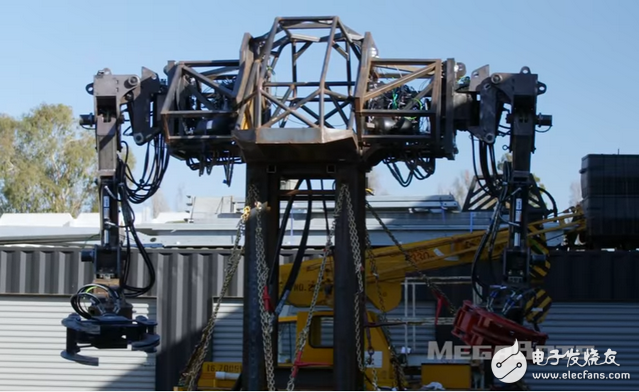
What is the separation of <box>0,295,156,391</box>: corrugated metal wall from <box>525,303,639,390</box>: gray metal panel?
32.7 feet

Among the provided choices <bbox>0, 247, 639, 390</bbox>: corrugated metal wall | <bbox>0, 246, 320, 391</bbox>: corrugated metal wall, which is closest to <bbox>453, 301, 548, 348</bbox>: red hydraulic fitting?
<bbox>0, 247, 639, 390</bbox>: corrugated metal wall

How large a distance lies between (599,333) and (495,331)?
12.9 meters

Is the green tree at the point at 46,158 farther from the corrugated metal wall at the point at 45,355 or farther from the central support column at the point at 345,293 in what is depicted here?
the central support column at the point at 345,293

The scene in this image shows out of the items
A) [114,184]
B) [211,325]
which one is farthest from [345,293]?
[114,184]

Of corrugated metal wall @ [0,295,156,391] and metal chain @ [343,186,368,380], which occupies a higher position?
metal chain @ [343,186,368,380]

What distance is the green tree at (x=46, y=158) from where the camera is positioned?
61906mm

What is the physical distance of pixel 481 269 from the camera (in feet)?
74.7

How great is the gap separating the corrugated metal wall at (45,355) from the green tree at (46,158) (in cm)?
3706

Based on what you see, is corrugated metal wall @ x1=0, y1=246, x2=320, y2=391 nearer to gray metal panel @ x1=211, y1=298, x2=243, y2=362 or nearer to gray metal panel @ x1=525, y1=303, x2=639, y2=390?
gray metal panel @ x1=211, y1=298, x2=243, y2=362

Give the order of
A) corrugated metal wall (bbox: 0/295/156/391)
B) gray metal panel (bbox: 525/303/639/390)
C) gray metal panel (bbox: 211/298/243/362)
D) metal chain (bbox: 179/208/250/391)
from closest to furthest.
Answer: metal chain (bbox: 179/208/250/391), gray metal panel (bbox: 525/303/639/390), gray metal panel (bbox: 211/298/243/362), corrugated metal wall (bbox: 0/295/156/391)

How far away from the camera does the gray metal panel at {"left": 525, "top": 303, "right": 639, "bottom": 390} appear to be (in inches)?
942

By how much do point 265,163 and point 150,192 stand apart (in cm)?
185

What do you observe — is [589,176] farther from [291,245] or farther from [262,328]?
[262,328]

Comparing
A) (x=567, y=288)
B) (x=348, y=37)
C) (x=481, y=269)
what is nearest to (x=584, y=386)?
(x=567, y=288)
